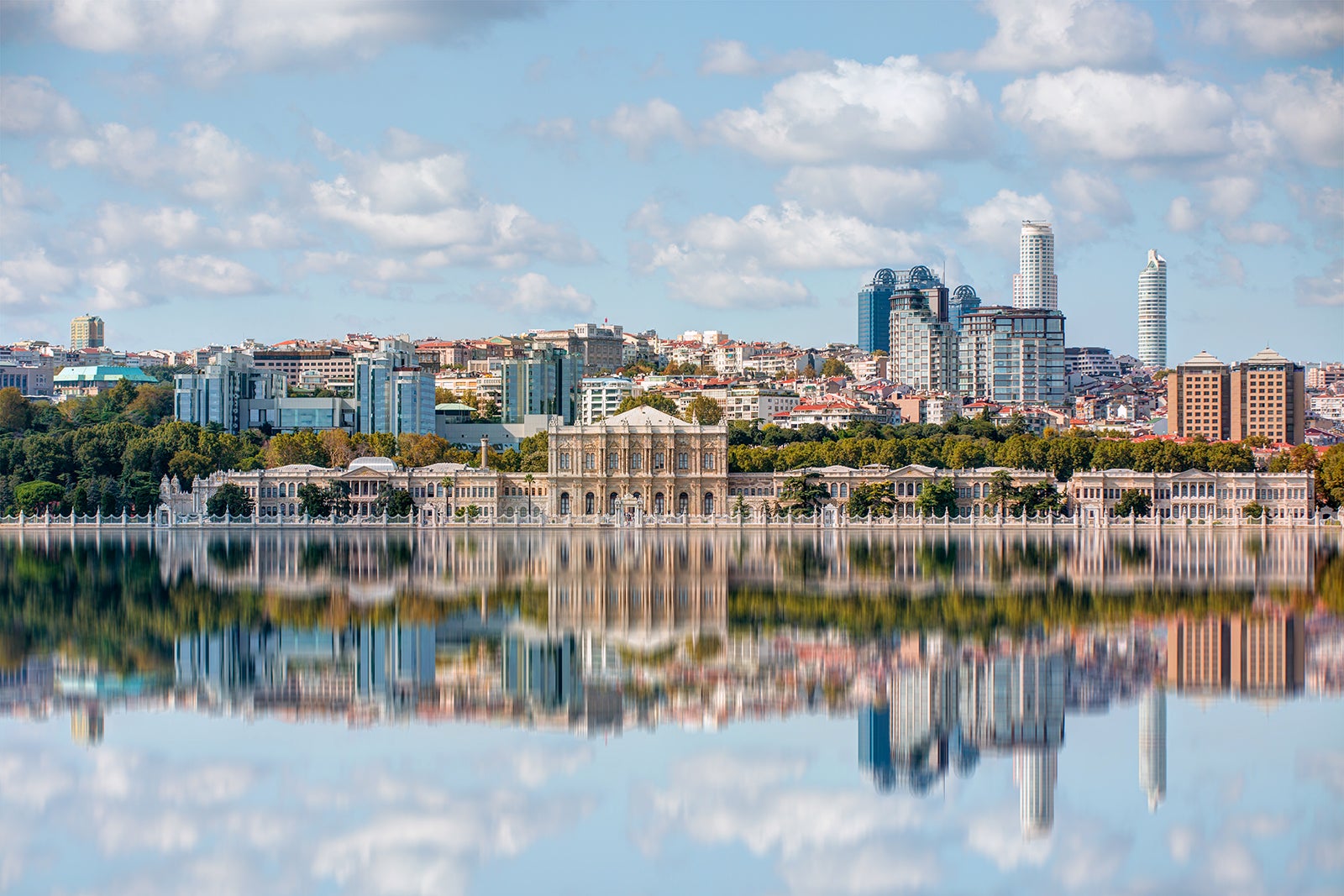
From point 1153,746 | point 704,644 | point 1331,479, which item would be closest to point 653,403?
point 1331,479

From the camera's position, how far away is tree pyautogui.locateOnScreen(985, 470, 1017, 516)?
84.1 m

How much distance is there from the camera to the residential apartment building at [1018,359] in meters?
174

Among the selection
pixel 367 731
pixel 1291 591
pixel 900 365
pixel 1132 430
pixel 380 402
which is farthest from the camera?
pixel 900 365

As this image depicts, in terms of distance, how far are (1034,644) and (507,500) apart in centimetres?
6084

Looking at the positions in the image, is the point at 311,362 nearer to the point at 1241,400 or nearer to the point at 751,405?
the point at 751,405

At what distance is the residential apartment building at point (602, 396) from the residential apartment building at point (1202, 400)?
41382mm

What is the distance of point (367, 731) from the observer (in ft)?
72.6

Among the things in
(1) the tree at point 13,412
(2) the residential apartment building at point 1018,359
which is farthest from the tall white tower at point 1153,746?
(2) the residential apartment building at point 1018,359

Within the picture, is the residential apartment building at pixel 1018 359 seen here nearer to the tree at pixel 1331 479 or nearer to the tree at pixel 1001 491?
the tree at pixel 1331 479

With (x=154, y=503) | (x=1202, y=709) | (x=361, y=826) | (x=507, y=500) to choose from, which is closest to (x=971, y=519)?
(x=507, y=500)

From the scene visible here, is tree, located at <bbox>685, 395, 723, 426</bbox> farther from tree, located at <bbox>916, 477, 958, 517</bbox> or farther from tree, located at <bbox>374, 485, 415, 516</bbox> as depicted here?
tree, located at <bbox>374, 485, 415, 516</bbox>

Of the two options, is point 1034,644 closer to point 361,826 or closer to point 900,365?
point 361,826

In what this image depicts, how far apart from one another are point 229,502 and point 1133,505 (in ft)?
133

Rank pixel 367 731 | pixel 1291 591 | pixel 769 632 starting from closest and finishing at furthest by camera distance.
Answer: pixel 367 731 < pixel 769 632 < pixel 1291 591
